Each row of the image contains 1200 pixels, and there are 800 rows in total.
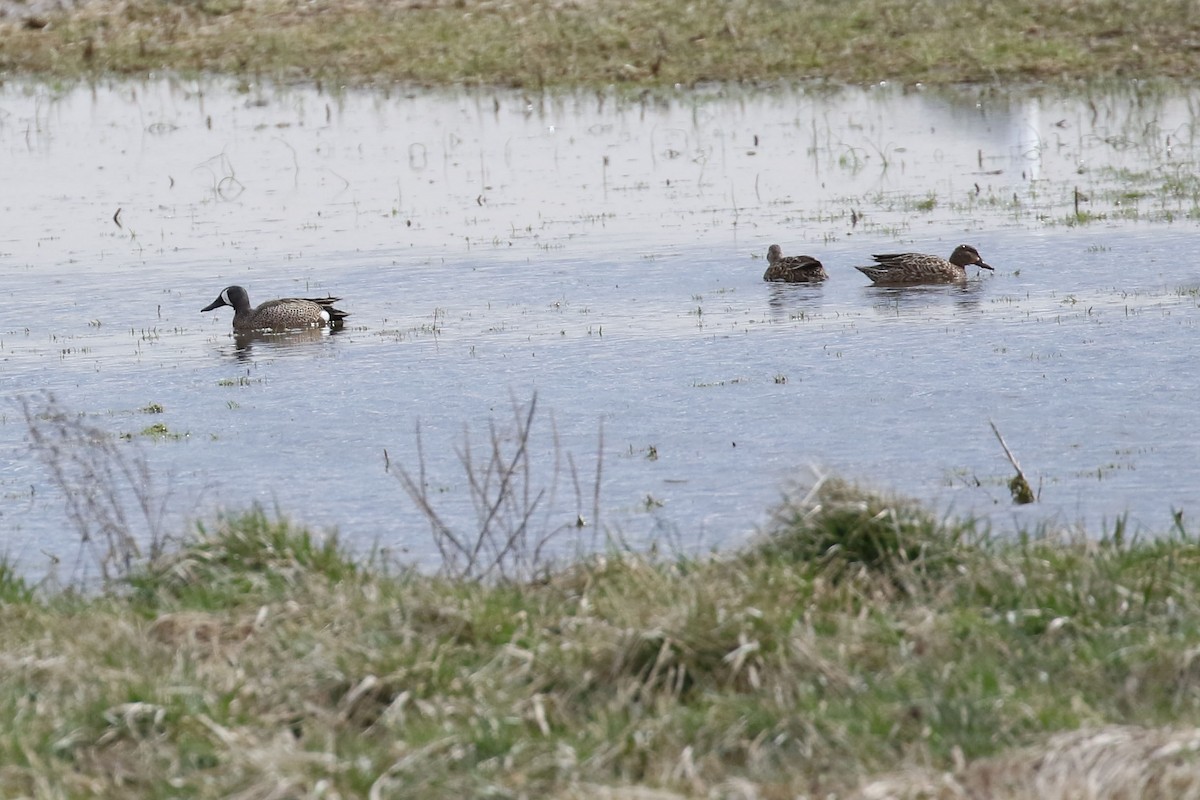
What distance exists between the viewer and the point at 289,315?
45.1 ft

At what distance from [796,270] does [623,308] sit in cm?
151

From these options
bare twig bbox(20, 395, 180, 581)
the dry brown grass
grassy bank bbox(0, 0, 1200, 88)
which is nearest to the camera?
the dry brown grass

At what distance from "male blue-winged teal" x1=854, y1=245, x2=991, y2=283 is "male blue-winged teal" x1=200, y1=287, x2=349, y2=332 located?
13.6ft

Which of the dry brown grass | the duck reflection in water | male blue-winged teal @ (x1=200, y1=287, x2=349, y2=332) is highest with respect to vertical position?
male blue-winged teal @ (x1=200, y1=287, x2=349, y2=332)

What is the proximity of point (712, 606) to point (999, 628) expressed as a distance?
0.92m

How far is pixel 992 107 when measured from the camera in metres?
24.6

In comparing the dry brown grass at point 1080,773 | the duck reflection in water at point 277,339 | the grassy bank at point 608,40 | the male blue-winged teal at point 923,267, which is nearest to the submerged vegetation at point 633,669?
the dry brown grass at point 1080,773

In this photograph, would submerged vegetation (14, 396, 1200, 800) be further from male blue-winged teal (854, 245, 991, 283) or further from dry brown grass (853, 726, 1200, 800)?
male blue-winged teal (854, 245, 991, 283)

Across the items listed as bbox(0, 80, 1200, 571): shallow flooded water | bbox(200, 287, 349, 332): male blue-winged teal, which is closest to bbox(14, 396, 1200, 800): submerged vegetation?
bbox(0, 80, 1200, 571): shallow flooded water

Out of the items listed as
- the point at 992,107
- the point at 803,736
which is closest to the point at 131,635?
the point at 803,736

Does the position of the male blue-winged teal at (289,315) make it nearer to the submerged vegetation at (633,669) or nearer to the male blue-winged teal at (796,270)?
the male blue-winged teal at (796,270)

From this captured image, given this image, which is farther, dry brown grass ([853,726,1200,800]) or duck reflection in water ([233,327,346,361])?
duck reflection in water ([233,327,346,361])

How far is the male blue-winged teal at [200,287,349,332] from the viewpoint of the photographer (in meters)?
13.7

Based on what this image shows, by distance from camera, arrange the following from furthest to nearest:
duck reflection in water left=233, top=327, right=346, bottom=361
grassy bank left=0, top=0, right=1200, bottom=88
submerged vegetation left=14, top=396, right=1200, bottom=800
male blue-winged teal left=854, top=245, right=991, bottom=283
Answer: grassy bank left=0, top=0, right=1200, bottom=88 → male blue-winged teal left=854, top=245, right=991, bottom=283 → duck reflection in water left=233, top=327, right=346, bottom=361 → submerged vegetation left=14, top=396, right=1200, bottom=800
